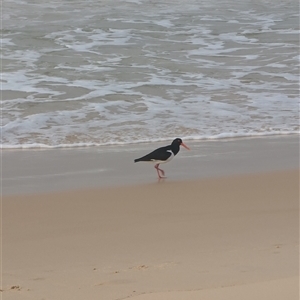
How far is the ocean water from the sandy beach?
2.17 metres

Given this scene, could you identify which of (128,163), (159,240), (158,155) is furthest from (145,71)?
(159,240)

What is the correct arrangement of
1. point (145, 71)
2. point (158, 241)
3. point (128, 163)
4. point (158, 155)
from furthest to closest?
point (145, 71) → point (128, 163) → point (158, 155) → point (158, 241)

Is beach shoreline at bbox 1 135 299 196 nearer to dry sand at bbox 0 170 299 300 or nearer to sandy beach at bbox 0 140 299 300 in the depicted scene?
sandy beach at bbox 0 140 299 300

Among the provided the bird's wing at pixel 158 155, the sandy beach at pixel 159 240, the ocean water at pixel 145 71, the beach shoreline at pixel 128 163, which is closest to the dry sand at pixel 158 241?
the sandy beach at pixel 159 240

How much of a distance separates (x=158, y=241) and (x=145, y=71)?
→ 737 centimetres

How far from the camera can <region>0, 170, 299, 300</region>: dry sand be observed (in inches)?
114

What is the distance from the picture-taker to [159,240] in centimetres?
375

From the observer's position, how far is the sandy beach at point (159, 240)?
114 inches

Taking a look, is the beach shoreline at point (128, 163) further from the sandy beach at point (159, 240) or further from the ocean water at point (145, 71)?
the ocean water at point (145, 71)

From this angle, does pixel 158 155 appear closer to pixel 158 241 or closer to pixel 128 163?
pixel 128 163

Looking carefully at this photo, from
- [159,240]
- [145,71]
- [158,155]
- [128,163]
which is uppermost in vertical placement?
[159,240]

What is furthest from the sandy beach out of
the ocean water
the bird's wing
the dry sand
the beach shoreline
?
the ocean water

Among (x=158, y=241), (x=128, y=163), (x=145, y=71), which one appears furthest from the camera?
(x=145, y=71)

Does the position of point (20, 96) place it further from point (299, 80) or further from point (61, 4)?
point (61, 4)
